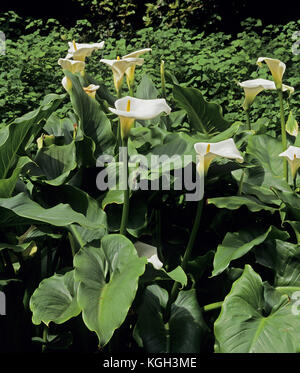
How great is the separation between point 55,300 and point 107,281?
19cm

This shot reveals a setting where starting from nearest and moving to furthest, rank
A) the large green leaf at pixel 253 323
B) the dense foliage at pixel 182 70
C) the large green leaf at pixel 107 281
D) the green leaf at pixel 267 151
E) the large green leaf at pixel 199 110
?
the large green leaf at pixel 107 281 < the large green leaf at pixel 253 323 < the large green leaf at pixel 199 110 < the green leaf at pixel 267 151 < the dense foliage at pixel 182 70

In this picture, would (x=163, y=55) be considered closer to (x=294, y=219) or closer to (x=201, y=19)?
(x=201, y=19)

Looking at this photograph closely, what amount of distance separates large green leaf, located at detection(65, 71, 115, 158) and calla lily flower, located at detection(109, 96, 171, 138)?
42 centimetres

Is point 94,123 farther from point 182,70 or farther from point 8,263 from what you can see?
point 182,70

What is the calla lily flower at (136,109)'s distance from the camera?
144 cm

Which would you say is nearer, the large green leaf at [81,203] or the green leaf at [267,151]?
the large green leaf at [81,203]

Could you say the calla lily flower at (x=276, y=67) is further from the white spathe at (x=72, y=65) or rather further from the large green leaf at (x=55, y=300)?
the large green leaf at (x=55, y=300)

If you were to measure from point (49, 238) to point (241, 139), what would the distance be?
3.00ft

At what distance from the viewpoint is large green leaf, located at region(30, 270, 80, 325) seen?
150 cm

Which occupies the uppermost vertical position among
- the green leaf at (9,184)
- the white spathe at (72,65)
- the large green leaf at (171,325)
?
the white spathe at (72,65)

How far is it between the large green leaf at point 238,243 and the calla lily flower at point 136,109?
1.63 ft

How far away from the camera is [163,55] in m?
4.64

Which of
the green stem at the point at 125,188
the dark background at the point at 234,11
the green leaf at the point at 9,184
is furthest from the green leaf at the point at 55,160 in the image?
the dark background at the point at 234,11
